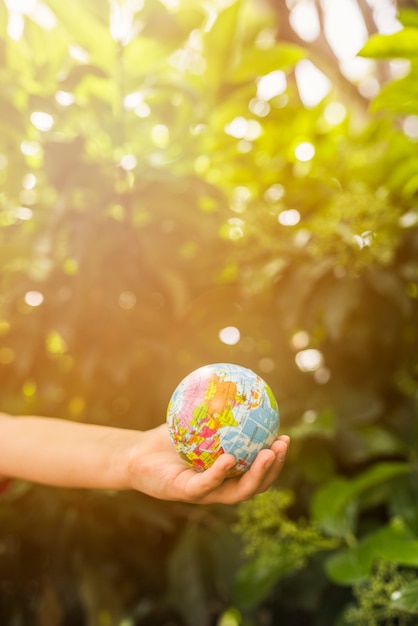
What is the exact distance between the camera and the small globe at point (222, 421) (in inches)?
52.0

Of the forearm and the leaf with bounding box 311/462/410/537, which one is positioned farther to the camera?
the leaf with bounding box 311/462/410/537

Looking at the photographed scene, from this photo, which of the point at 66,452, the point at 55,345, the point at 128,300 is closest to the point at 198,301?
the point at 128,300

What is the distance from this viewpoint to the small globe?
1321 millimetres

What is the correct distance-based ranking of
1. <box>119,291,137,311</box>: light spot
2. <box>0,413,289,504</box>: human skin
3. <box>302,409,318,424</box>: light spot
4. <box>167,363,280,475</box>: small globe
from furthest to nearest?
1. <box>119,291,137,311</box>: light spot
2. <box>302,409,318,424</box>: light spot
3. <box>167,363,280,475</box>: small globe
4. <box>0,413,289,504</box>: human skin

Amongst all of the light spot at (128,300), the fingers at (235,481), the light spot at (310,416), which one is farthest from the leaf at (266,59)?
the fingers at (235,481)

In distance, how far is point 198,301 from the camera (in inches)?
86.5

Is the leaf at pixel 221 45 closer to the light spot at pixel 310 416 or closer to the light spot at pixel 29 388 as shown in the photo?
the light spot at pixel 310 416

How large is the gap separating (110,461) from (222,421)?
0.29m

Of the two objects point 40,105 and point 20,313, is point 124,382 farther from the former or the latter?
point 40,105

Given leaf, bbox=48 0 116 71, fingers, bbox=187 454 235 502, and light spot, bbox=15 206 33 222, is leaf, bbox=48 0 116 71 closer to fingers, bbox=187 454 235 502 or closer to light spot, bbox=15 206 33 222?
light spot, bbox=15 206 33 222

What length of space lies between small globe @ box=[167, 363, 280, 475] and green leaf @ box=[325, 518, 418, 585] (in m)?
0.44

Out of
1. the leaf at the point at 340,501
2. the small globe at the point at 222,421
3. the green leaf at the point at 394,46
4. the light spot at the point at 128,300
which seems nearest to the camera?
the small globe at the point at 222,421

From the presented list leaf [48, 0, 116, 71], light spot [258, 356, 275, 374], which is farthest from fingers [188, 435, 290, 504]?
leaf [48, 0, 116, 71]

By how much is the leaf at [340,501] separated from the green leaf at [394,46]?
116cm
